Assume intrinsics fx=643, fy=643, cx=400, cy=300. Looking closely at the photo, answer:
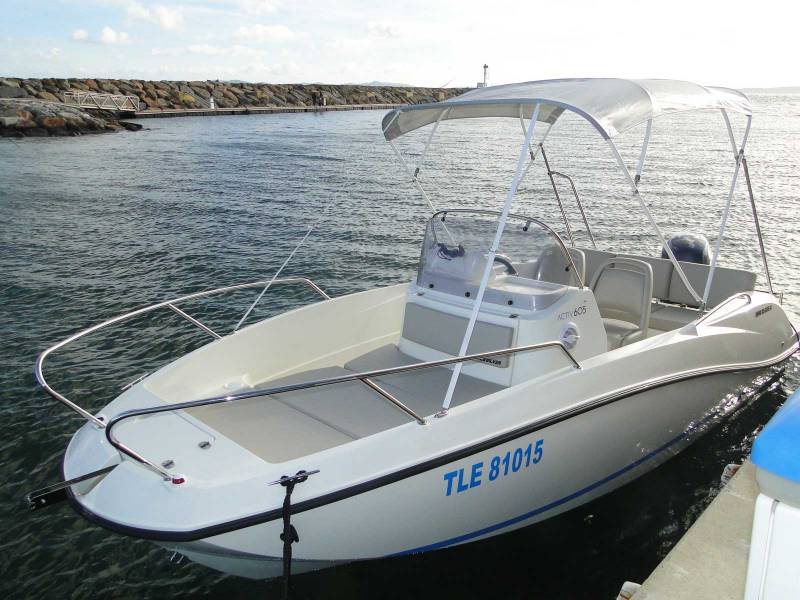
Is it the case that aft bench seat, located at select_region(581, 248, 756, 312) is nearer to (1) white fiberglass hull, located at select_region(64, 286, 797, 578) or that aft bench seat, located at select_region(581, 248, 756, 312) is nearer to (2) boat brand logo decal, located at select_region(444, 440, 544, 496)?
(1) white fiberglass hull, located at select_region(64, 286, 797, 578)

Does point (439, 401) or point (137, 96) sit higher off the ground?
point (137, 96)

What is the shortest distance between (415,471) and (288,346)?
1.99m

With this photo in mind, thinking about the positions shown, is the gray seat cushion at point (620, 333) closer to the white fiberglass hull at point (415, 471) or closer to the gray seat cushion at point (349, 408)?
the white fiberglass hull at point (415, 471)

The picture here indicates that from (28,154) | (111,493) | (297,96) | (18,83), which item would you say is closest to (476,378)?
(111,493)

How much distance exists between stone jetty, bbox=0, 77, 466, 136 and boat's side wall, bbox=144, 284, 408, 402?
1330 inches

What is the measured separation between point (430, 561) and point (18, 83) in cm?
5410

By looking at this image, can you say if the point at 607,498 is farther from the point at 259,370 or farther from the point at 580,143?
the point at 580,143

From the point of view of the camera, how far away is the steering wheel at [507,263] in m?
4.83

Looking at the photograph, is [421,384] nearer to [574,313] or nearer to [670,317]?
[574,313]

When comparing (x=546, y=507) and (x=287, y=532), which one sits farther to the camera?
(x=546, y=507)

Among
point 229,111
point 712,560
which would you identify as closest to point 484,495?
point 712,560

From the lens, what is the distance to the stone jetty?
33.7m

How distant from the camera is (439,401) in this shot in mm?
4395

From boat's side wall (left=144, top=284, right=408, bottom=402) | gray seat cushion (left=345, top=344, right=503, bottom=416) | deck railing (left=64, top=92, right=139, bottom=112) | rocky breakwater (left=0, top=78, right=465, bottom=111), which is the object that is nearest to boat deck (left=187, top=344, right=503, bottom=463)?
gray seat cushion (left=345, top=344, right=503, bottom=416)
